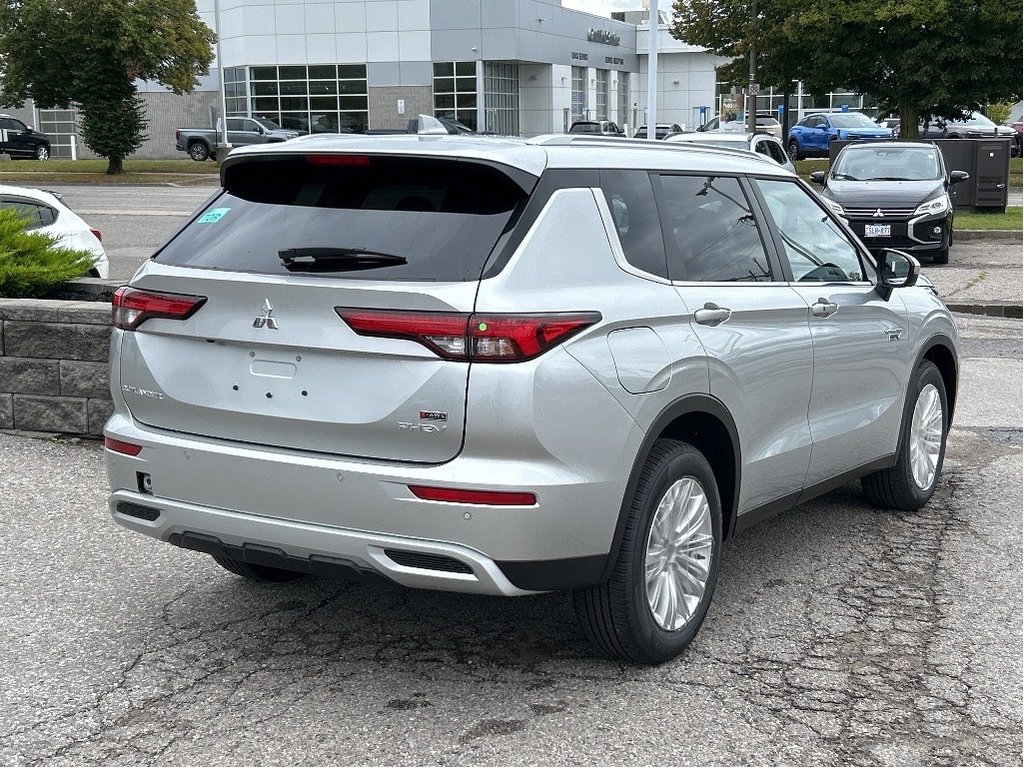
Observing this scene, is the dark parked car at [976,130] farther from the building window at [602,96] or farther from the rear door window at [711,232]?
the rear door window at [711,232]

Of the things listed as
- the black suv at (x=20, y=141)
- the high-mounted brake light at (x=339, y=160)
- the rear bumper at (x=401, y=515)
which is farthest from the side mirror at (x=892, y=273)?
the black suv at (x=20, y=141)

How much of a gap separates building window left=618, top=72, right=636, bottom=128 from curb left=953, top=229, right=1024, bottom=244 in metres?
58.3

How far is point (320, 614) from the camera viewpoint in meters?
5.03

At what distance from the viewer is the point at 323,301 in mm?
3977

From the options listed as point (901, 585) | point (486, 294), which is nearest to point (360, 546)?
point (486, 294)

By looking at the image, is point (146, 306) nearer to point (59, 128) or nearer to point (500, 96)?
point (500, 96)

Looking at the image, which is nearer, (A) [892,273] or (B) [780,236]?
(B) [780,236]

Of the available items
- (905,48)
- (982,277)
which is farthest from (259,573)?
(905,48)

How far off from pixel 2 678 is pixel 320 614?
3.74ft

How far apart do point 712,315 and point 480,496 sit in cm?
124

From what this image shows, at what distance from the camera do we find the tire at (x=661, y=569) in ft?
13.9

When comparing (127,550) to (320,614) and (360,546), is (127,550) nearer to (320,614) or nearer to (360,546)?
(320,614)

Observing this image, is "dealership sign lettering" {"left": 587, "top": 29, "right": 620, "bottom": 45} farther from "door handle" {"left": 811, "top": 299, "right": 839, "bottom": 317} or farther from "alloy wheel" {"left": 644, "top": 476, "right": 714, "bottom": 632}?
"alloy wheel" {"left": 644, "top": 476, "right": 714, "bottom": 632}

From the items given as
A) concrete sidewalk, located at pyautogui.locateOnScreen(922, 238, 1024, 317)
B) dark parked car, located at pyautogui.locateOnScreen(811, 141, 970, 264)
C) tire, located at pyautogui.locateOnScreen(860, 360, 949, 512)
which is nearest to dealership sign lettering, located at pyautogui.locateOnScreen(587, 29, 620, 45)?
concrete sidewalk, located at pyautogui.locateOnScreen(922, 238, 1024, 317)
